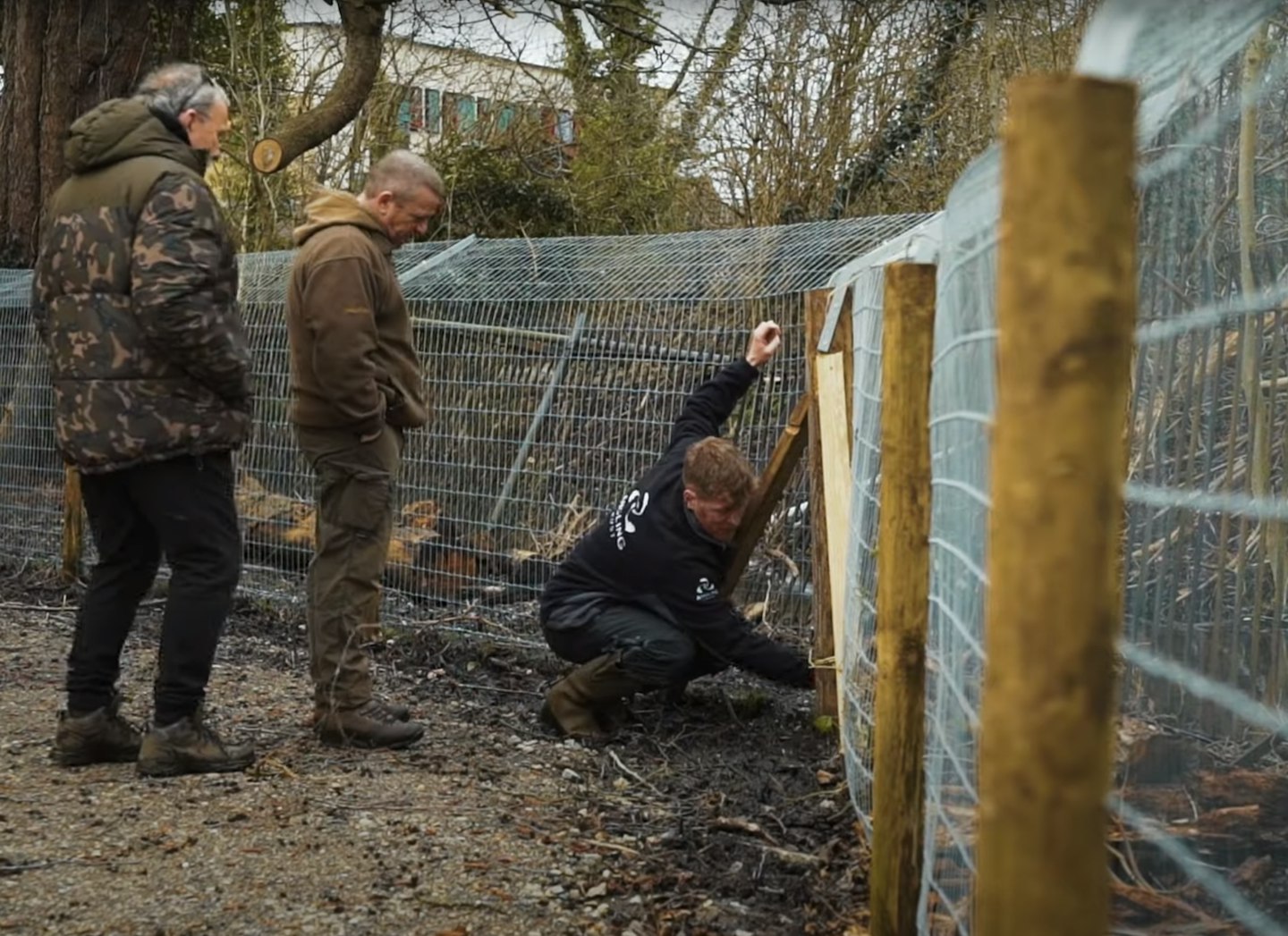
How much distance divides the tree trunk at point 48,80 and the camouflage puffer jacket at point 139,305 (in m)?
6.52

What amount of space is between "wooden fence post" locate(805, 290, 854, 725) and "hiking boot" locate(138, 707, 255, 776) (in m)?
1.94

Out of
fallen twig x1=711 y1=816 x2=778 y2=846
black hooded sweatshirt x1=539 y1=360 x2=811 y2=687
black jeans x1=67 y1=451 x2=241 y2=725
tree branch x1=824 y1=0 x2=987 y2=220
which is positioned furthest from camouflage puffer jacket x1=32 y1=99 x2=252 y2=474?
tree branch x1=824 y1=0 x2=987 y2=220

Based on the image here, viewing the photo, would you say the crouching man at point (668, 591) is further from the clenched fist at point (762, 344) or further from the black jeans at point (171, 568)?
the black jeans at point (171, 568)

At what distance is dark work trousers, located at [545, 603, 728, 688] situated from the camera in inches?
214

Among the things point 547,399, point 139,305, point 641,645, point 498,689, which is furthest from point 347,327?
point 547,399

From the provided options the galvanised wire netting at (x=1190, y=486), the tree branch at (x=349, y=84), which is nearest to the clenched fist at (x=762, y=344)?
the galvanised wire netting at (x=1190, y=486)

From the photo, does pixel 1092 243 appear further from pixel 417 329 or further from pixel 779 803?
pixel 417 329

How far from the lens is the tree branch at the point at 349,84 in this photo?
35.8 ft

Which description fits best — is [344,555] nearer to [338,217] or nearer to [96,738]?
[96,738]

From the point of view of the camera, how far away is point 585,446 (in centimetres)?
697

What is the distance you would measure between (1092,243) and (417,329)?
20.4 feet

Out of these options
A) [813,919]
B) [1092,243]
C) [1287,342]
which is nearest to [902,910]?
[813,919]

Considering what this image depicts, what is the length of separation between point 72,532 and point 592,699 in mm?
4200

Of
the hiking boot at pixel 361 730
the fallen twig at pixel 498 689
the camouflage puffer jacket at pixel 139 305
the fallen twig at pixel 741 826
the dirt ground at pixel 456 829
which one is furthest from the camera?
the fallen twig at pixel 498 689
